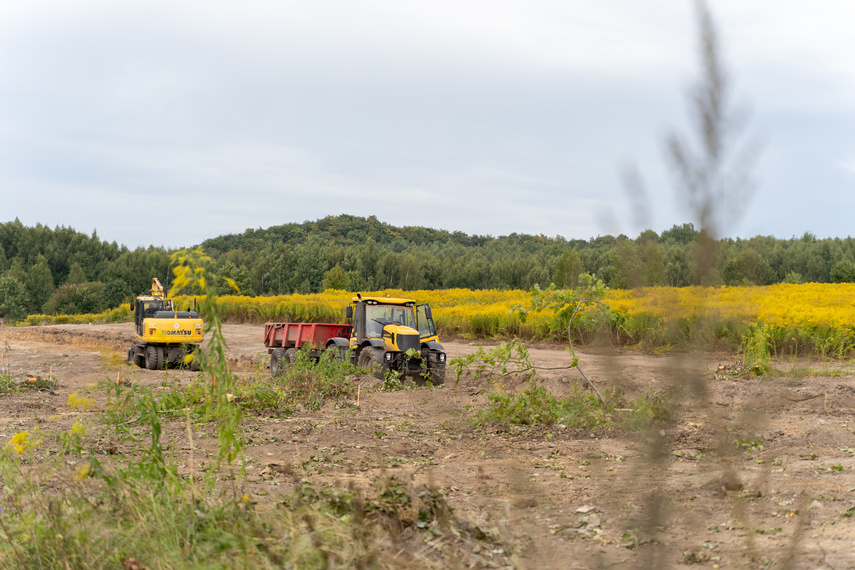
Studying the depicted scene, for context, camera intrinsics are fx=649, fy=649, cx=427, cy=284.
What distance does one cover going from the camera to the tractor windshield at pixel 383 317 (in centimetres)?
1424

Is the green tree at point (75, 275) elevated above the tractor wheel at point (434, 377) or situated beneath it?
elevated above

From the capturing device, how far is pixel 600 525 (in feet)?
14.3

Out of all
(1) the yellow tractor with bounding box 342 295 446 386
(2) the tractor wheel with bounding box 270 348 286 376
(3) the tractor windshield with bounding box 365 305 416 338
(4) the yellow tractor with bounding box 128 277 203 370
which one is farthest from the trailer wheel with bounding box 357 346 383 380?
(4) the yellow tractor with bounding box 128 277 203 370

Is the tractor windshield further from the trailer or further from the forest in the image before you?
the forest

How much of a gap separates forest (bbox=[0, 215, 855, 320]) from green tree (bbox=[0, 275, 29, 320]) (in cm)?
11

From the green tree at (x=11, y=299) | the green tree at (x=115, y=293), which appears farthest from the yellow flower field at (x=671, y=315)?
the green tree at (x=115, y=293)

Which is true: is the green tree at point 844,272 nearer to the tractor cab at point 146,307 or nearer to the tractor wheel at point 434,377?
the tractor wheel at point 434,377

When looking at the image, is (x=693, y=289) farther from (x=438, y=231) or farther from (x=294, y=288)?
(x=438, y=231)

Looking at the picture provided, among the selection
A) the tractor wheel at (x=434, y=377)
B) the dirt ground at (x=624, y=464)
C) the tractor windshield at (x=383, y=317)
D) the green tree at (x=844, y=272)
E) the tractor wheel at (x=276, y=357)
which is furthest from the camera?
the green tree at (x=844, y=272)

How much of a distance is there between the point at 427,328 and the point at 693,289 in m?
13.1

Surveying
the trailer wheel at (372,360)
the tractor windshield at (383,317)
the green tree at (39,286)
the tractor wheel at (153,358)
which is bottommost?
the tractor wheel at (153,358)

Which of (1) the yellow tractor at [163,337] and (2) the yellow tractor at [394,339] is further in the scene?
(1) the yellow tractor at [163,337]

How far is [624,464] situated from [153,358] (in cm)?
1847

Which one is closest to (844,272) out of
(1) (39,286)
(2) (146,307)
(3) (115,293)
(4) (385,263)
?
(2) (146,307)
